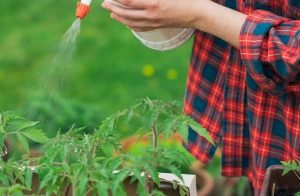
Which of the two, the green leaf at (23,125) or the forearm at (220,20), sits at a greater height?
the forearm at (220,20)

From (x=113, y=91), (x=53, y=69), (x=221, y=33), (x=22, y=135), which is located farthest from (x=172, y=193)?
(x=113, y=91)

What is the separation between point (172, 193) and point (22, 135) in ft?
1.13

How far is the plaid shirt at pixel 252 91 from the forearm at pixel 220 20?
0.09 ft

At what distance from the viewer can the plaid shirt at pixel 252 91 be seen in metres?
2.12

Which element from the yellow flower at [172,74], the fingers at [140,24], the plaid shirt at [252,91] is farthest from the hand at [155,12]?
the yellow flower at [172,74]

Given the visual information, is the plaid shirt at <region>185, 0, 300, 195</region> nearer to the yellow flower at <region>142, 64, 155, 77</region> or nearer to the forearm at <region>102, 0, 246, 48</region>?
the forearm at <region>102, 0, 246, 48</region>

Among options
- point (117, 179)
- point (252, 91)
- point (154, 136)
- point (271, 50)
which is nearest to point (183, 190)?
point (154, 136)

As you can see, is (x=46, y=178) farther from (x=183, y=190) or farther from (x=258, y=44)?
(x=258, y=44)

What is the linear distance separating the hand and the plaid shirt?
0.15m

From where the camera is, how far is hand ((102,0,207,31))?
2.23 m

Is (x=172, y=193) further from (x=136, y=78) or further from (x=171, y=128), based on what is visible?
(x=136, y=78)

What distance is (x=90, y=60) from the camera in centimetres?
528

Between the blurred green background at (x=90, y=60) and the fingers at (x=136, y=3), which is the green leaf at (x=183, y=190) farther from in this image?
the blurred green background at (x=90, y=60)

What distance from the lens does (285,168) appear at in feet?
6.24
